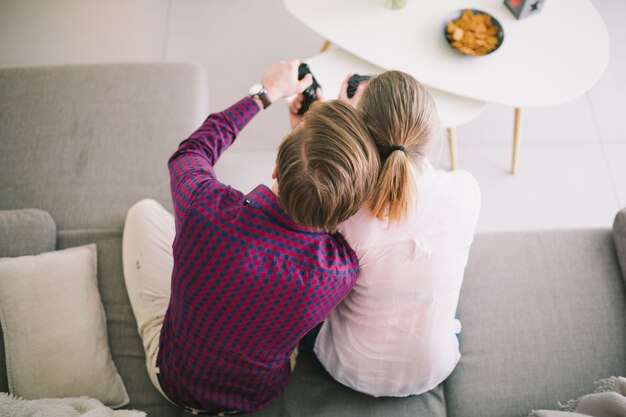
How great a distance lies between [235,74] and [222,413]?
5.15 ft

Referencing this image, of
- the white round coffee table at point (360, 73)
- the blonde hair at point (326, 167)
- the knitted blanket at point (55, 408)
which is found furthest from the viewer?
the white round coffee table at point (360, 73)

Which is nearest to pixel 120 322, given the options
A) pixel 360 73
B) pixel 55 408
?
pixel 55 408

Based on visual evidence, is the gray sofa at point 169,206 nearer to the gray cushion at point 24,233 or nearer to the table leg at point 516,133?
the gray cushion at point 24,233

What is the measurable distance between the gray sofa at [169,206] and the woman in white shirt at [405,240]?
21cm

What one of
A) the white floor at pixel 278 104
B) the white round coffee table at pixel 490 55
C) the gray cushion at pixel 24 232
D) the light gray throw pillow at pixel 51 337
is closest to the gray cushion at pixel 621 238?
the white round coffee table at pixel 490 55

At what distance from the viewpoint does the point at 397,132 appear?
3.02 feet

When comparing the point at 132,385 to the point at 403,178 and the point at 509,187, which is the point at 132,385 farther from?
the point at 509,187

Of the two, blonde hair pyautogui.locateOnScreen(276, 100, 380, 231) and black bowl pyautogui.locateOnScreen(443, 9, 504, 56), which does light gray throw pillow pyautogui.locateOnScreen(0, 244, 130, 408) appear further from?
black bowl pyautogui.locateOnScreen(443, 9, 504, 56)

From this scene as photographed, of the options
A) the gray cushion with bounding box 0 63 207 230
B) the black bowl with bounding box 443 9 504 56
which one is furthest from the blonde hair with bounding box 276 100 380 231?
the black bowl with bounding box 443 9 504 56

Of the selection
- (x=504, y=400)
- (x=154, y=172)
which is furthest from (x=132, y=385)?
(x=504, y=400)

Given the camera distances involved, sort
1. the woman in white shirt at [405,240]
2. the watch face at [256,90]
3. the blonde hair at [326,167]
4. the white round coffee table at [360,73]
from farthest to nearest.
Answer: the white round coffee table at [360,73] → the watch face at [256,90] → the woman in white shirt at [405,240] → the blonde hair at [326,167]

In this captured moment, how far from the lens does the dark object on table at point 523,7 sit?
64.9 inches

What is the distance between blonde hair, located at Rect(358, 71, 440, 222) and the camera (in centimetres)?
90

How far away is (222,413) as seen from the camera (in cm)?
118
